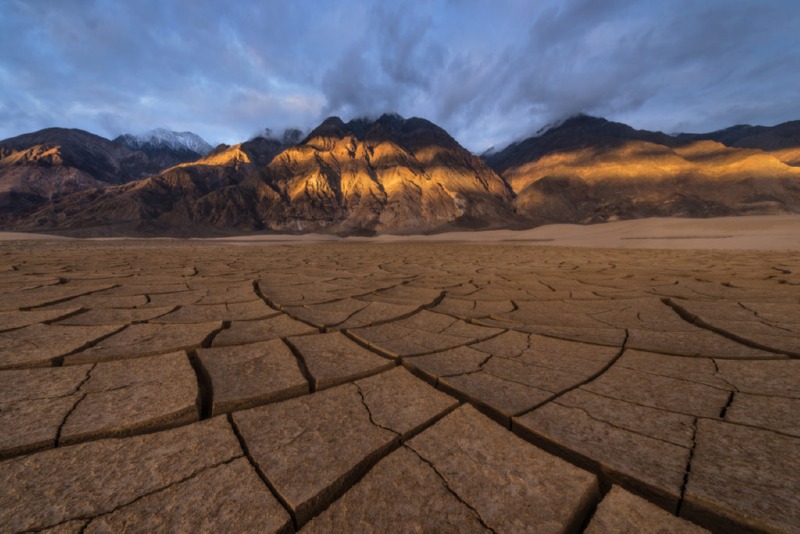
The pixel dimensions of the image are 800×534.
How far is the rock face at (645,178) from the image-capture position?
34312 mm

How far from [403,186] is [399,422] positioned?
4191cm

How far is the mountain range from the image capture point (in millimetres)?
35594

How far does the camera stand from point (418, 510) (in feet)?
2.39

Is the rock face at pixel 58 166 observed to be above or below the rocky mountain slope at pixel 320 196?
above

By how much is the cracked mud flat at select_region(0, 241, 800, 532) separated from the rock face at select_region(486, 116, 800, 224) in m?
42.8

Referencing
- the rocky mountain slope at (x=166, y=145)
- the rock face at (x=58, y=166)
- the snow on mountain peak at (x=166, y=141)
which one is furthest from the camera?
the snow on mountain peak at (x=166, y=141)

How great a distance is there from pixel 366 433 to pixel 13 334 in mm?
2092

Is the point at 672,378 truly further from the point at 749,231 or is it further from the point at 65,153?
the point at 65,153

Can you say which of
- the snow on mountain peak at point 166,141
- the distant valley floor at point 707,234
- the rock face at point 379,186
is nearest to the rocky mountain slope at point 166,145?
the snow on mountain peak at point 166,141

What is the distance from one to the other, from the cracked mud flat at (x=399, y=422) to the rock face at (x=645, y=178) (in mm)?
42811

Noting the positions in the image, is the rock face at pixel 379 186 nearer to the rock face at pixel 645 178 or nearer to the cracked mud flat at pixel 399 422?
the rock face at pixel 645 178

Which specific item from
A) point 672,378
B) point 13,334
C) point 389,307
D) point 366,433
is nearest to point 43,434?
point 366,433

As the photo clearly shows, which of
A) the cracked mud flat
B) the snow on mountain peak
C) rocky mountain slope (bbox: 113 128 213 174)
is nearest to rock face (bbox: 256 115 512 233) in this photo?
the cracked mud flat

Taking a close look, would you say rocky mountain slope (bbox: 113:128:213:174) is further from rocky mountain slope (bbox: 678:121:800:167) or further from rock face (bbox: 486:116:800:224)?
rocky mountain slope (bbox: 678:121:800:167)
